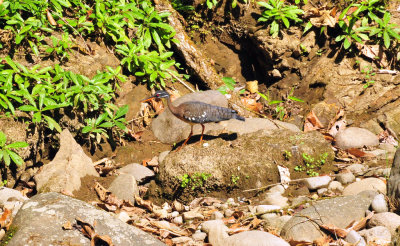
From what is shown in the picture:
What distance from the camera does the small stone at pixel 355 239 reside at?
5090 mm

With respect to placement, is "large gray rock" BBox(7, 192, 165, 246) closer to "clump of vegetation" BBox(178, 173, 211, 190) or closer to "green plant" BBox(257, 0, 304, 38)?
"clump of vegetation" BBox(178, 173, 211, 190)

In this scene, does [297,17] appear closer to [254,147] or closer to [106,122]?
[254,147]

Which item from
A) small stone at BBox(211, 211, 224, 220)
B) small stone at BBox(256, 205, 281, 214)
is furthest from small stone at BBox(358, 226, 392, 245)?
small stone at BBox(211, 211, 224, 220)

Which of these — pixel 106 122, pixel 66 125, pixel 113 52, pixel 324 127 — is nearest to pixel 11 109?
pixel 66 125

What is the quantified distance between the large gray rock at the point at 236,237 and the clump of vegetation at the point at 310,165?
1.91m

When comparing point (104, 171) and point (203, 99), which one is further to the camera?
point (203, 99)

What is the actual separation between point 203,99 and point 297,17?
9.83 feet

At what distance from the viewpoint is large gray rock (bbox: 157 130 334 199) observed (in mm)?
6723

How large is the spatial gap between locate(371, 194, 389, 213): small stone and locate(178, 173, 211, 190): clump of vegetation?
2402mm

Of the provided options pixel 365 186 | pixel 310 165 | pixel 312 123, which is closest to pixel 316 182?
pixel 310 165

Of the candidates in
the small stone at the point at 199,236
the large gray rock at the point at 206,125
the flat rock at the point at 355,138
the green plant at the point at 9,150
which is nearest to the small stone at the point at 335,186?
the flat rock at the point at 355,138

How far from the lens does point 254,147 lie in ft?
23.3

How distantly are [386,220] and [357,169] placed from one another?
1.78 meters

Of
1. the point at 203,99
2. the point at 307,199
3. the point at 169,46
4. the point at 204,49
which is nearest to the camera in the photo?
the point at 307,199
